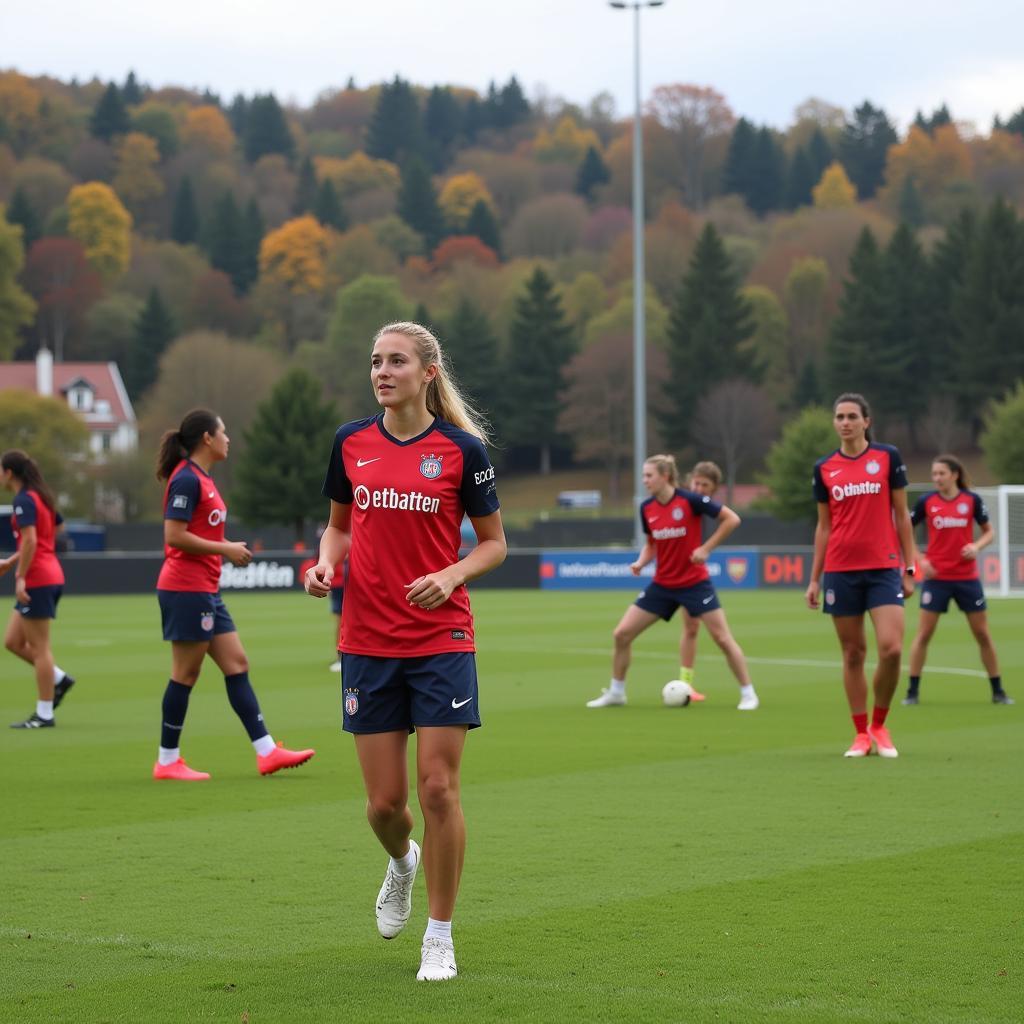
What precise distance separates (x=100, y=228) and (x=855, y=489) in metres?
125

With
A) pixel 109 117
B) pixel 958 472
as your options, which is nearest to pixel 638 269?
pixel 958 472

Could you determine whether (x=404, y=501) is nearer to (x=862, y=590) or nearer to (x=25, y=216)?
(x=862, y=590)

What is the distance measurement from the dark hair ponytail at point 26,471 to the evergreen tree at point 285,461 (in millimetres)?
59946

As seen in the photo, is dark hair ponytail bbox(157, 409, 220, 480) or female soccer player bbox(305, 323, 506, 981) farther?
dark hair ponytail bbox(157, 409, 220, 480)

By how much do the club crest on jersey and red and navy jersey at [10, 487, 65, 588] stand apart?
777 centimetres

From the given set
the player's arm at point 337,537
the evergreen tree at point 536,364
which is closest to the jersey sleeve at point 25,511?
the player's arm at point 337,537

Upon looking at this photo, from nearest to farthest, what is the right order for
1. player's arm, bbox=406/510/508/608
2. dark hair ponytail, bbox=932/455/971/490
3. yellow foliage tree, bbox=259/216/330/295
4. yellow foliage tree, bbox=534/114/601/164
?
player's arm, bbox=406/510/508/608 < dark hair ponytail, bbox=932/455/971/490 < yellow foliage tree, bbox=259/216/330/295 < yellow foliage tree, bbox=534/114/601/164

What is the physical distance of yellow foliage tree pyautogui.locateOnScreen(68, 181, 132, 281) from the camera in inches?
5079

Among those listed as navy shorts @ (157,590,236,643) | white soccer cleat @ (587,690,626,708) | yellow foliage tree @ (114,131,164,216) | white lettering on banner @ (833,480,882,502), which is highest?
yellow foliage tree @ (114,131,164,216)

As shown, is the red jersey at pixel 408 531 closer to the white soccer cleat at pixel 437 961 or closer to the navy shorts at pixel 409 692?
the navy shorts at pixel 409 692

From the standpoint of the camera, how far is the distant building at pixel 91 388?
10300 centimetres

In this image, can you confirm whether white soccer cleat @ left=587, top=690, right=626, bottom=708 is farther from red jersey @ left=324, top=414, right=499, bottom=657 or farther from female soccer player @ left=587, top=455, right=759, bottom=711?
red jersey @ left=324, top=414, right=499, bottom=657

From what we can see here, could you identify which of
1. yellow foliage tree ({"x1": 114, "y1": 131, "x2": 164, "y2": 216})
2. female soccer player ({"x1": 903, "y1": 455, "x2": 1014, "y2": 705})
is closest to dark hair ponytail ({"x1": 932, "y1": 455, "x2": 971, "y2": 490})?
female soccer player ({"x1": 903, "y1": 455, "x2": 1014, "y2": 705})

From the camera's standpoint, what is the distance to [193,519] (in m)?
10.4
